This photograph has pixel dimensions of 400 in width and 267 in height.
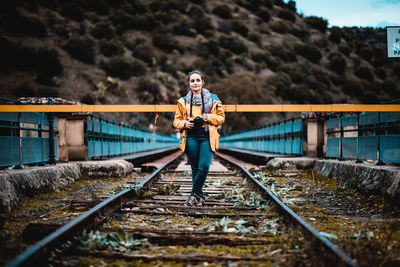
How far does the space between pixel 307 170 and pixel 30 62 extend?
144 feet

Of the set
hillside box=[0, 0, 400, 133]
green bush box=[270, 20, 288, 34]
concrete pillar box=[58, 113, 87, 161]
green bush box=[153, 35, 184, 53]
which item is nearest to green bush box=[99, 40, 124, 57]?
hillside box=[0, 0, 400, 133]

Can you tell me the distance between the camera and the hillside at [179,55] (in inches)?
1831

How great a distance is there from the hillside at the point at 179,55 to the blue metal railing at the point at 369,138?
36.2 metres

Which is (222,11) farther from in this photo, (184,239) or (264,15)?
(184,239)

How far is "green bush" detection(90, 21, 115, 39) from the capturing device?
61.6 metres

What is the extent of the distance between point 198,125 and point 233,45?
240 ft

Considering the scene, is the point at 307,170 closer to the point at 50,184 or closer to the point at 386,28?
the point at 386,28

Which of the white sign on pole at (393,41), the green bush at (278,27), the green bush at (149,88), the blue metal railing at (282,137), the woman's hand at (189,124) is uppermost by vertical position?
the green bush at (278,27)

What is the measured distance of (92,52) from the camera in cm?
5406

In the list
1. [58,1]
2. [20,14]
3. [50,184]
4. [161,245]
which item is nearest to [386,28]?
[161,245]

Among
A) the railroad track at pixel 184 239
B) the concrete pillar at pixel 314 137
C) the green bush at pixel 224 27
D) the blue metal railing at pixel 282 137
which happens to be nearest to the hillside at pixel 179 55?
the green bush at pixel 224 27

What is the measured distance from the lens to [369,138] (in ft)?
24.8

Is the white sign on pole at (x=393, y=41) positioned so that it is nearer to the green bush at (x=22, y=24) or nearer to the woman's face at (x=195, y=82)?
the woman's face at (x=195, y=82)

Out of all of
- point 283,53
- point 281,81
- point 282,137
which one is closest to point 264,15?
point 283,53
